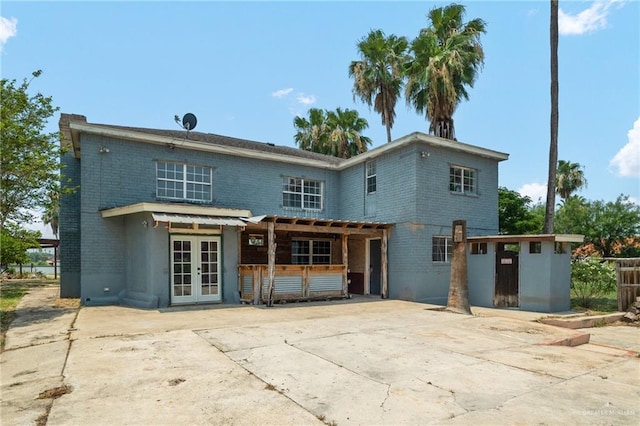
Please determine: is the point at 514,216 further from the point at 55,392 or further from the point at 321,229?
the point at 55,392

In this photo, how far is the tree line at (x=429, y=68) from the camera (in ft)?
61.4

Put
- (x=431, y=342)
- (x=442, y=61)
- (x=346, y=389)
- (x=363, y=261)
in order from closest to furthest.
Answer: (x=346, y=389) → (x=431, y=342) → (x=363, y=261) → (x=442, y=61)

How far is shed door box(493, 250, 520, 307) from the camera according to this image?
43.8ft

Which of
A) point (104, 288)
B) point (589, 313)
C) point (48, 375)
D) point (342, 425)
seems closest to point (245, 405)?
point (342, 425)

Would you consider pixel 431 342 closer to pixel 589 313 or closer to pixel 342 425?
pixel 342 425

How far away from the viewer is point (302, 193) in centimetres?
1769

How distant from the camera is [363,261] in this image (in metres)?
17.1

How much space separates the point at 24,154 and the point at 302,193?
9.86 m

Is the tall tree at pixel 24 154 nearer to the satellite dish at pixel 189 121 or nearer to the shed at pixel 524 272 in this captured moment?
the satellite dish at pixel 189 121

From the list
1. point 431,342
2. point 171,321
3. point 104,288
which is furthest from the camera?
point 104,288

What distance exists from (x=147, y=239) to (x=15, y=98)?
5.47 metres

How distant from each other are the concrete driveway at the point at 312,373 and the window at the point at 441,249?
5.21 metres

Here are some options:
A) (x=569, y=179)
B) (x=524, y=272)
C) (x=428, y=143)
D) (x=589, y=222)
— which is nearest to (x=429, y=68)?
(x=428, y=143)

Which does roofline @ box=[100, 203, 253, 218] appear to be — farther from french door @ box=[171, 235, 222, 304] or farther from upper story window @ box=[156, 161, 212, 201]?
upper story window @ box=[156, 161, 212, 201]
